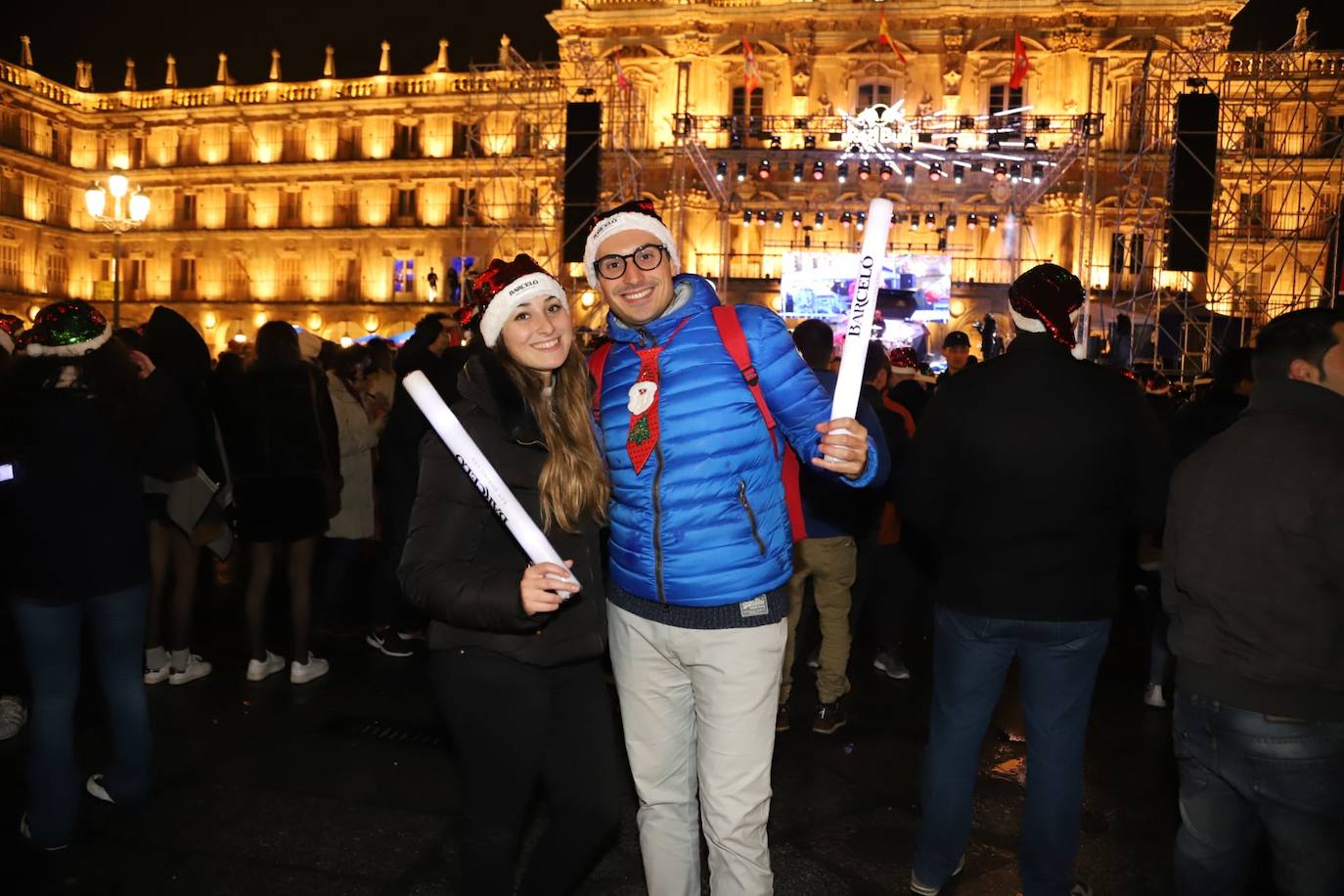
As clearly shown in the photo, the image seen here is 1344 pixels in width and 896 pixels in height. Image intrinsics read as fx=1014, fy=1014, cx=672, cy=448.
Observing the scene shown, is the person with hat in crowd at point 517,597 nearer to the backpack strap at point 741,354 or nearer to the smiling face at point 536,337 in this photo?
the smiling face at point 536,337

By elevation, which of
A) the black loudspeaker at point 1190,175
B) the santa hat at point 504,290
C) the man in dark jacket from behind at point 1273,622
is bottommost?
the man in dark jacket from behind at point 1273,622

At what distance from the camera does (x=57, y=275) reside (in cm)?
4672

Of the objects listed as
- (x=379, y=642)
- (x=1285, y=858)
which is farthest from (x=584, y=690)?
(x=379, y=642)

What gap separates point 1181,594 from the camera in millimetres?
2666

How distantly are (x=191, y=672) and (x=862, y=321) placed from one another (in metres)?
4.95

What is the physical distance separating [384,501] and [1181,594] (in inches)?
173

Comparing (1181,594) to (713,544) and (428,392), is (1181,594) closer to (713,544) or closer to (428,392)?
(713,544)

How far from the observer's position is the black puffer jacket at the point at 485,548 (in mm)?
2400

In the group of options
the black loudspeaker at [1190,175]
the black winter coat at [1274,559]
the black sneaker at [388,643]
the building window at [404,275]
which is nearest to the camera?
the black winter coat at [1274,559]

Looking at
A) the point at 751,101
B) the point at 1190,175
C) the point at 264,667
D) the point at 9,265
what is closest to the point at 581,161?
the point at 1190,175

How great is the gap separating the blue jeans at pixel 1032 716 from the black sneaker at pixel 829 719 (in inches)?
67.8

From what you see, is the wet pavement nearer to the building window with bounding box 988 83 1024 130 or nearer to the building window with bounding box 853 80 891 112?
the building window with bounding box 988 83 1024 130

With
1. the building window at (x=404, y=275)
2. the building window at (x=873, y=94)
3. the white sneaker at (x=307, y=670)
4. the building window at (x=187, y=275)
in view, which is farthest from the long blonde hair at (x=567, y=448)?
the building window at (x=187, y=275)

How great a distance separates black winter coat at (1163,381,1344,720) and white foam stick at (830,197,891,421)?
104cm
